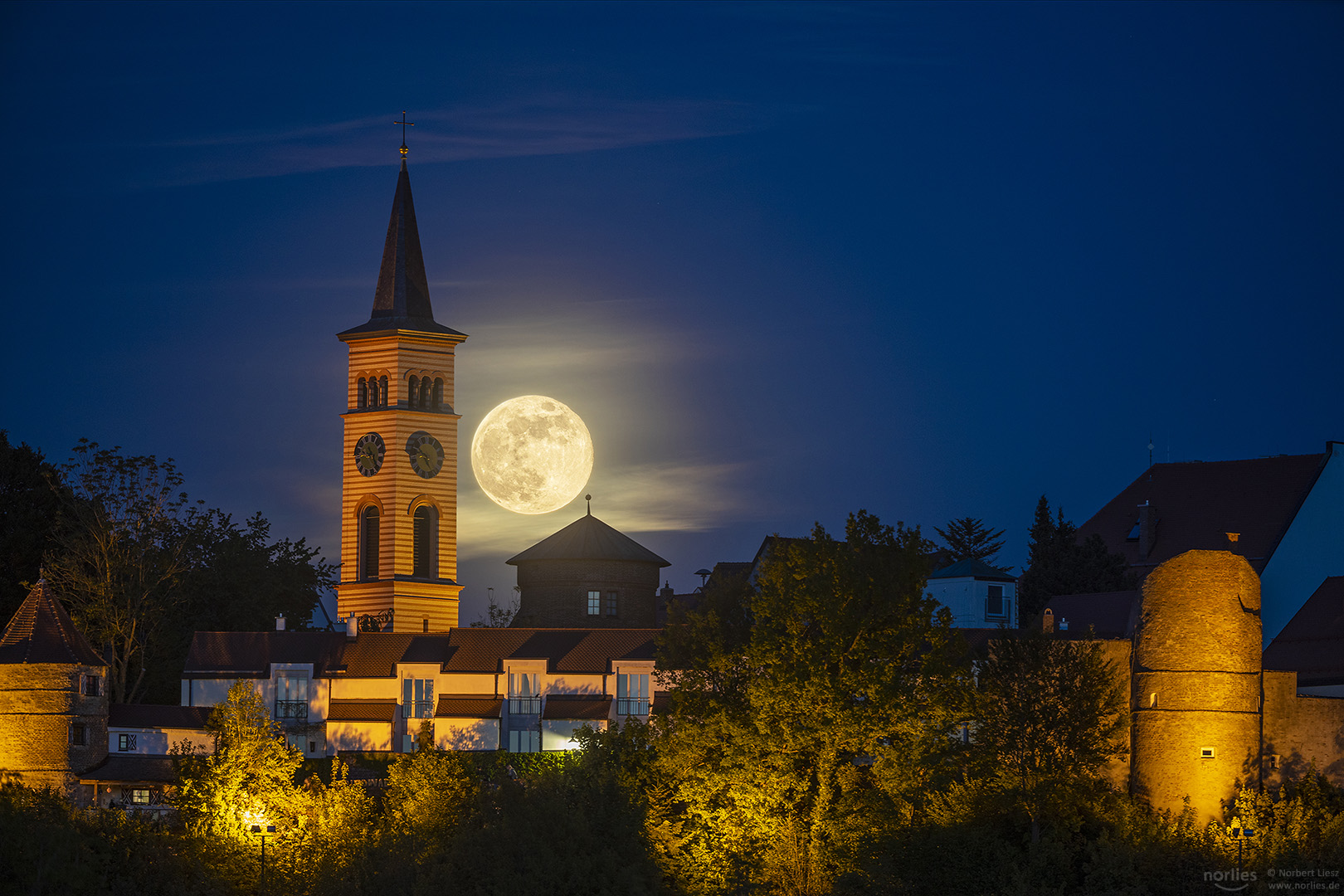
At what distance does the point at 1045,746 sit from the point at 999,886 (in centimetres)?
451

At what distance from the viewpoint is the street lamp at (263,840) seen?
59094mm

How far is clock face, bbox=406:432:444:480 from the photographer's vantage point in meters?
87.6

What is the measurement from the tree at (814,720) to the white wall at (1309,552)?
2144 cm

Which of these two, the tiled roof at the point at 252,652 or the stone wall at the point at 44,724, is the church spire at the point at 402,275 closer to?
the tiled roof at the point at 252,652

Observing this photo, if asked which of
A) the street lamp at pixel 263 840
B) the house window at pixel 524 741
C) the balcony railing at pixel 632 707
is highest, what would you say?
the balcony railing at pixel 632 707

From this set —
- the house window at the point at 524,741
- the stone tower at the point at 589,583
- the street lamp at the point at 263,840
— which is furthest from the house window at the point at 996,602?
the street lamp at the point at 263,840

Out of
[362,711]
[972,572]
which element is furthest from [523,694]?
[972,572]

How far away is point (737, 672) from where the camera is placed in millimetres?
61844

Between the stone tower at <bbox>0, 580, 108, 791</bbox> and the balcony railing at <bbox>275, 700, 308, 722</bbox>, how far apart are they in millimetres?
9468

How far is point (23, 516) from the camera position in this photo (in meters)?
81.9

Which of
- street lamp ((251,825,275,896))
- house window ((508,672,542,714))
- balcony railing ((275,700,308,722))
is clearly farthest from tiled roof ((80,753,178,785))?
house window ((508,672,542,714))

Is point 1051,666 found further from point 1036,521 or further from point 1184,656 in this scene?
point 1036,521

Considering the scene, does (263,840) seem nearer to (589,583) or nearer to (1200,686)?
(1200,686)

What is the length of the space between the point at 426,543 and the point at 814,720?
33226 millimetres
